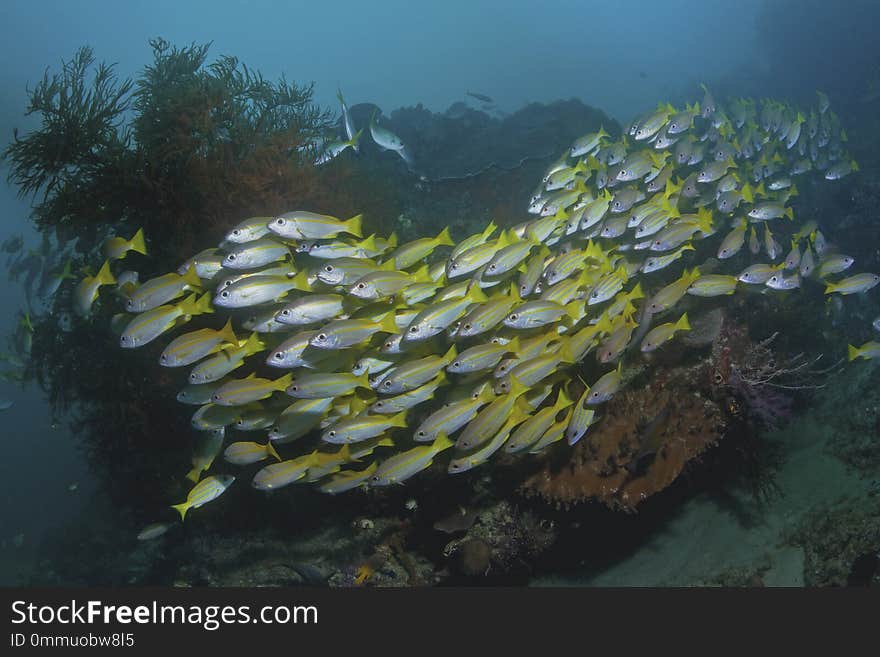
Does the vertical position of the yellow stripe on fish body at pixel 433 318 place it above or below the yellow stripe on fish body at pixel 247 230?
below

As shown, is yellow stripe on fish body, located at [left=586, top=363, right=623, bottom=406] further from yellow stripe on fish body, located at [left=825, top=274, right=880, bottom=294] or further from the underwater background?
yellow stripe on fish body, located at [left=825, top=274, right=880, bottom=294]

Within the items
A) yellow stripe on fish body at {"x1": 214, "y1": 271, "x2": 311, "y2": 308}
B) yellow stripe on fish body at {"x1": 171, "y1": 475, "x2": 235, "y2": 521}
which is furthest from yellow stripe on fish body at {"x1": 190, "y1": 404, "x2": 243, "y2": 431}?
yellow stripe on fish body at {"x1": 214, "y1": 271, "x2": 311, "y2": 308}

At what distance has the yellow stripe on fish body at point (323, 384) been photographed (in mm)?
4043

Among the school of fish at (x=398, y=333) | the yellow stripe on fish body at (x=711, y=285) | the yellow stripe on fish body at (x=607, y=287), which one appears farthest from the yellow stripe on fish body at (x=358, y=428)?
the yellow stripe on fish body at (x=711, y=285)

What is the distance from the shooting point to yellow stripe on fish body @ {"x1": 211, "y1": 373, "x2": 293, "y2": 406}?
429 cm

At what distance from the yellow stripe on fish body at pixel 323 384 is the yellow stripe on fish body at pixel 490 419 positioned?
979mm

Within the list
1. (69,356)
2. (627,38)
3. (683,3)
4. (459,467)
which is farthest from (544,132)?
(683,3)

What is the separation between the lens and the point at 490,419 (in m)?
4.14

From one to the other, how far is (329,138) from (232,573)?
7454 mm

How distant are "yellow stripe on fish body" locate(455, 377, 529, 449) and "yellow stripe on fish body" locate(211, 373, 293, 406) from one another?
5.50 feet

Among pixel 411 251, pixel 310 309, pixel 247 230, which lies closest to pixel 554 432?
pixel 411 251

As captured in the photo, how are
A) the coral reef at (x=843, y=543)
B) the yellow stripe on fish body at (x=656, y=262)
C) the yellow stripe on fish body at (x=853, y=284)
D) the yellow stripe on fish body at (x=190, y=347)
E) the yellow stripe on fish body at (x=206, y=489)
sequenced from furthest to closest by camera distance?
the yellow stripe on fish body at (x=853, y=284) < the yellow stripe on fish body at (x=656, y=262) < the yellow stripe on fish body at (x=206, y=489) < the coral reef at (x=843, y=543) < the yellow stripe on fish body at (x=190, y=347)

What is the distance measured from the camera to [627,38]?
119 meters

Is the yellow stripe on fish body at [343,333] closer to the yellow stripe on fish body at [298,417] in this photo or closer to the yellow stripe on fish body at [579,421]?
the yellow stripe on fish body at [298,417]
